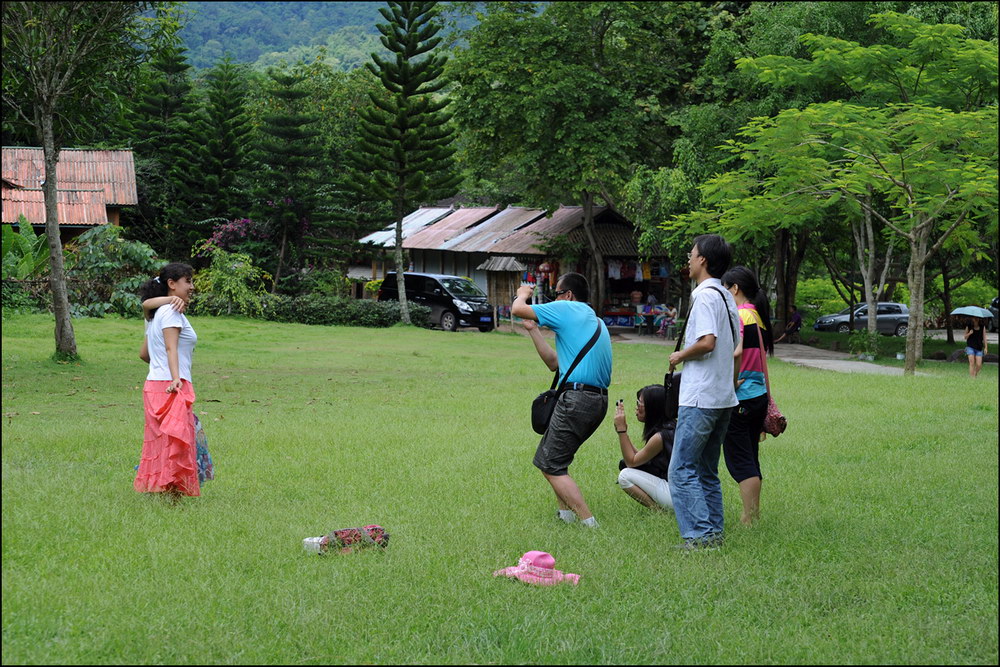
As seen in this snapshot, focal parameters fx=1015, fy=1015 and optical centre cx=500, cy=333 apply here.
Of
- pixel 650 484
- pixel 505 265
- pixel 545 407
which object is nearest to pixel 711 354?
pixel 545 407

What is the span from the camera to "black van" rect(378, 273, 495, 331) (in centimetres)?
3112

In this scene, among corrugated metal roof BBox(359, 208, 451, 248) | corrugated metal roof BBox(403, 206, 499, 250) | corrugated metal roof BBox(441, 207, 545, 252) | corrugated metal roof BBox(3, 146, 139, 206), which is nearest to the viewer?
corrugated metal roof BBox(3, 146, 139, 206)

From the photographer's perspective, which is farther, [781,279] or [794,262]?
[794,262]

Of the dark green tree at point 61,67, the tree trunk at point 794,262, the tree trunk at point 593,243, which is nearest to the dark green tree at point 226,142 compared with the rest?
the tree trunk at point 593,243

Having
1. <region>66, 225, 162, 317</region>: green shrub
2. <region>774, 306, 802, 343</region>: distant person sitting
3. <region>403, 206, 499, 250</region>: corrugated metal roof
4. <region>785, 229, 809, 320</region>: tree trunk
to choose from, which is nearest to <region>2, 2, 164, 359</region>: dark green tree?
<region>66, 225, 162, 317</region>: green shrub

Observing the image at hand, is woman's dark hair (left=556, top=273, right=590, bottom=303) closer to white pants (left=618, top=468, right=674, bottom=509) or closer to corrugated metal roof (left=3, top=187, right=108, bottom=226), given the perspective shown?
white pants (left=618, top=468, right=674, bottom=509)

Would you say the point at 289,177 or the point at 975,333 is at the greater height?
the point at 289,177

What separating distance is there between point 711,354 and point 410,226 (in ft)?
123

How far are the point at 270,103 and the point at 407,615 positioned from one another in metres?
41.8

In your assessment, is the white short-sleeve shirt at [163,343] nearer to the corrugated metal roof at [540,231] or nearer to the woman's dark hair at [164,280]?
the woman's dark hair at [164,280]

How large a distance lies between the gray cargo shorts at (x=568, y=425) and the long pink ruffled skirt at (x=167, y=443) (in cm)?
237

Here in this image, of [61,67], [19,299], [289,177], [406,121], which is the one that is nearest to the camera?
[61,67]

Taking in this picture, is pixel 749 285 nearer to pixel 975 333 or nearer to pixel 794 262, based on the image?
pixel 975 333

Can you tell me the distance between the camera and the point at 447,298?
→ 31750 mm
